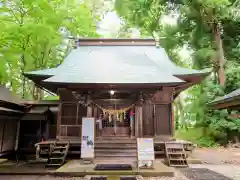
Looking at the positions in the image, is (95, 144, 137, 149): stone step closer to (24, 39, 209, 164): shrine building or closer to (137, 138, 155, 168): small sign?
(24, 39, 209, 164): shrine building

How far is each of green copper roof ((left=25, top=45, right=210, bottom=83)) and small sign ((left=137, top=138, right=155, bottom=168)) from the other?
2125 millimetres

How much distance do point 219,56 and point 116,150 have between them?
38.9 feet

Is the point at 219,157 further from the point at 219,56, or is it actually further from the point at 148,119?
the point at 219,56

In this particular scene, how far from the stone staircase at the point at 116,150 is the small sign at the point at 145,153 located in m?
1.16

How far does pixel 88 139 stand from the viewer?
8.18 metres

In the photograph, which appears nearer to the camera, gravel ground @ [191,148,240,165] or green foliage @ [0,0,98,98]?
gravel ground @ [191,148,240,165]

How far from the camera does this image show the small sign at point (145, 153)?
7336mm

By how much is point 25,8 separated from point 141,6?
9903 millimetres

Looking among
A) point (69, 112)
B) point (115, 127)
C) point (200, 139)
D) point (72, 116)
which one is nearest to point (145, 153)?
point (115, 127)

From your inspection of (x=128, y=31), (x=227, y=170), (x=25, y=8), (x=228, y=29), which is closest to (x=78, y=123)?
(x=227, y=170)

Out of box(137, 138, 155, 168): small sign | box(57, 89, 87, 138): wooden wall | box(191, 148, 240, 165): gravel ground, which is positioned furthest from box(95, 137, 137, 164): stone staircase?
box(191, 148, 240, 165): gravel ground

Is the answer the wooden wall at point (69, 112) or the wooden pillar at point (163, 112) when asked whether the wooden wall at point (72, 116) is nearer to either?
the wooden wall at point (69, 112)

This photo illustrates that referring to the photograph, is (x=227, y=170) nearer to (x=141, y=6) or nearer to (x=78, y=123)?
(x=78, y=123)

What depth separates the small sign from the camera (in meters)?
7.34
